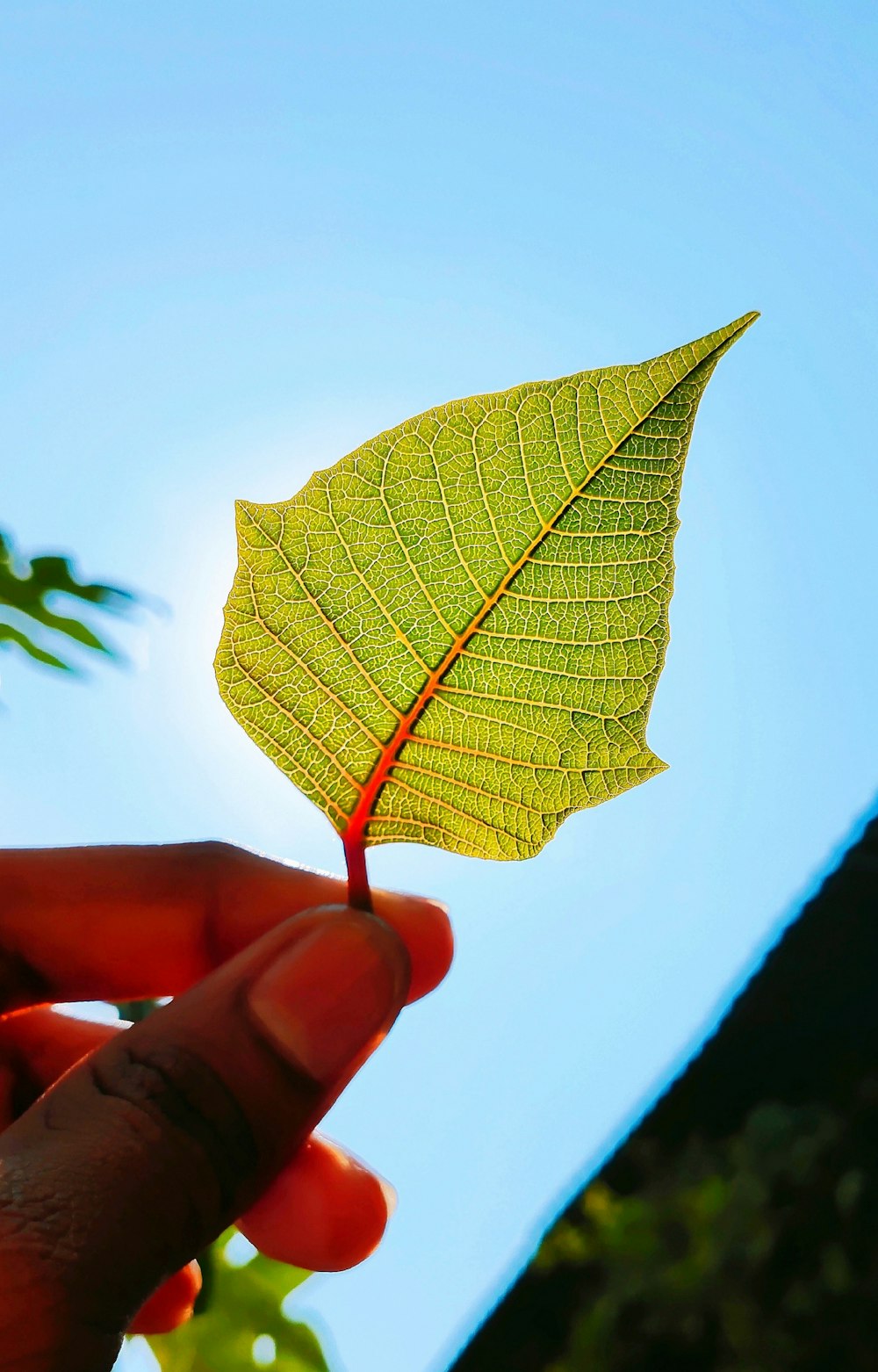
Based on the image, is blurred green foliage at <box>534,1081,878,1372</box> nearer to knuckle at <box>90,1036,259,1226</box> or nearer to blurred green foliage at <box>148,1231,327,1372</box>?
blurred green foliage at <box>148,1231,327,1372</box>

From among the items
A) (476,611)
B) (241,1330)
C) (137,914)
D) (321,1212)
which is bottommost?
(241,1330)

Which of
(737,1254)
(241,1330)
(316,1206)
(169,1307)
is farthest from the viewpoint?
(737,1254)

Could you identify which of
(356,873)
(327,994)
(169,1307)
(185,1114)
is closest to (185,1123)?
(185,1114)

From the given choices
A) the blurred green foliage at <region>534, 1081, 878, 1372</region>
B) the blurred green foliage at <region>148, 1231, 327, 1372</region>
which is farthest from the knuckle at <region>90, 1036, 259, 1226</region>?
the blurred green foliage at <region>534, 1081, 878, 1372</region>

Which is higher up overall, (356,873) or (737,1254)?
(356,873)

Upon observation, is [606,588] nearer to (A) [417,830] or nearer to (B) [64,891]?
(A) [417,830]

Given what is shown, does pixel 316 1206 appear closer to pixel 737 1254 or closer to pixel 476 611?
pixel 476 611
